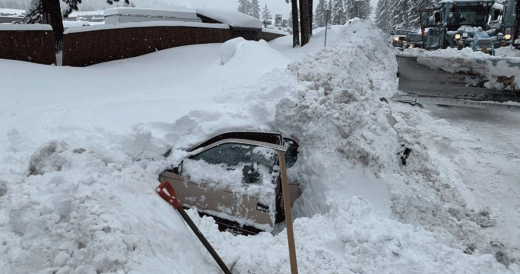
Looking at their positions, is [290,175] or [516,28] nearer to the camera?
[290,175]

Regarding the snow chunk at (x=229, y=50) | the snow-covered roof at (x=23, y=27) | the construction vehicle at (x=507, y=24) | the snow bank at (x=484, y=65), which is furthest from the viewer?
the construction vehicle at (x=507, y=24)

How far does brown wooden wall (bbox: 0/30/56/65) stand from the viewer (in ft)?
32.7

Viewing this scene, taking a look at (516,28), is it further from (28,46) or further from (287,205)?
(28,46)

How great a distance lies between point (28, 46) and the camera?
10.4 metres

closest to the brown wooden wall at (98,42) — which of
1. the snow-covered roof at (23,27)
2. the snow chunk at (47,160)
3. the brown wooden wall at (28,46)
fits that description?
the brown wooden wall at (28,46)

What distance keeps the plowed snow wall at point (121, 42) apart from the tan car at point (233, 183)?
9.55 m

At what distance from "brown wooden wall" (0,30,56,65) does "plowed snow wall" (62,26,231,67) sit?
0.55m

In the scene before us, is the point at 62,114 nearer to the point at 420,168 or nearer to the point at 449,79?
the point at 420,168

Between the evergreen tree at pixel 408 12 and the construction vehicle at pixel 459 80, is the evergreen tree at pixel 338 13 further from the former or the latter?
the construction vehicle at pixel 459 80

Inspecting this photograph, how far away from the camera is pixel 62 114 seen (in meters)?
5.50

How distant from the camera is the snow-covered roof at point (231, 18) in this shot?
2161cm

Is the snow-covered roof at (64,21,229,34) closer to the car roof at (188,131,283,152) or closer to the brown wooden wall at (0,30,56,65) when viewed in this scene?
the brown wooden wall at (0,30,56,65)

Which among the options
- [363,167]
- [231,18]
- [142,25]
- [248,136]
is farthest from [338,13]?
[248,136]

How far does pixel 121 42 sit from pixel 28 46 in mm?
3865
